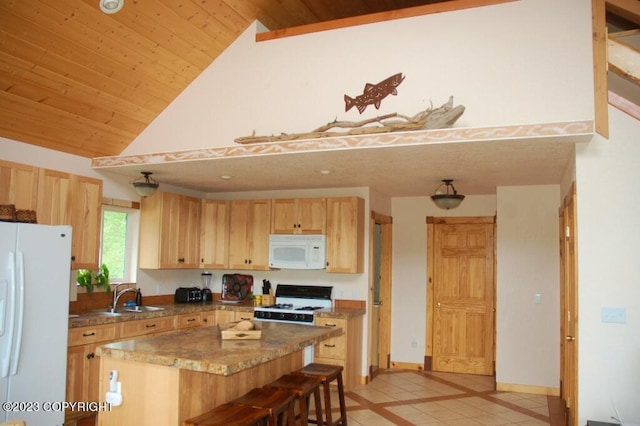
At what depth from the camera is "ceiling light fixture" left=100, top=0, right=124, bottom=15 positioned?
366 cm

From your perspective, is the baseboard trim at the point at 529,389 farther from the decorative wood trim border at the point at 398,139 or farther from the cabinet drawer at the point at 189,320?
the cabinet drawer at the point at 189,320

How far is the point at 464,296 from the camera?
690cm

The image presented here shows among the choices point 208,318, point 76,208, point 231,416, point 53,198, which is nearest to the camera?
point 231,416

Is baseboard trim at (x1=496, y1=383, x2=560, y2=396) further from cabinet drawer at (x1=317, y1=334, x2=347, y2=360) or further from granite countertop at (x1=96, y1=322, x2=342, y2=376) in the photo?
granite countertop at (x1=96, y1=322, x2=342, y2=376)

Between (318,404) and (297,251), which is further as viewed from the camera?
(297,251)

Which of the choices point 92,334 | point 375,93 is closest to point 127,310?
point 92,334

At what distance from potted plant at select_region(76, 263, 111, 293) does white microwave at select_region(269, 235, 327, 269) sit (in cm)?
191

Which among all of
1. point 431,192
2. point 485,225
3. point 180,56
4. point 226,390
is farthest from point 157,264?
point 485,225

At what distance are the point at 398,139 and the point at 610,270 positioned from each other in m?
1.78

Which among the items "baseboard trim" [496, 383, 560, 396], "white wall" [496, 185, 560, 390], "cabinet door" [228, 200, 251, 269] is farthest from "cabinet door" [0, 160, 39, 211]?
"baseboard trim" [496, 383, 560, 396]

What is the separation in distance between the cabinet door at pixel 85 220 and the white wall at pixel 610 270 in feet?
14.1

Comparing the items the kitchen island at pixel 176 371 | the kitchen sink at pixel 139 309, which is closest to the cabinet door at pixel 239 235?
the kitchen sink at pixel 139 309

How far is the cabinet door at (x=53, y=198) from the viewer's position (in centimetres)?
457

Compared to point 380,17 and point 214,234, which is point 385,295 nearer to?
point 214,234
